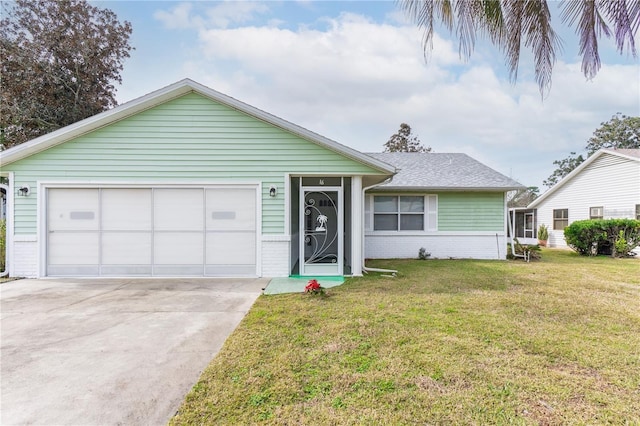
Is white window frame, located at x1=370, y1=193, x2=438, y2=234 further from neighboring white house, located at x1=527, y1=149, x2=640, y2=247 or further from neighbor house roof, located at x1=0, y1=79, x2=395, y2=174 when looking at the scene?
neighboring white house, located at x1=527, y1=149, x2=640, y2=247

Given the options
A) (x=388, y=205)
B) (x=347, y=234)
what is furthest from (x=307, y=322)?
(x=388, y=205)

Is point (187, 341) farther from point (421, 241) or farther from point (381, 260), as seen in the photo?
point (421, 241)

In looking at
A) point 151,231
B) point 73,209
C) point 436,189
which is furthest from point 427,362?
point 436,189

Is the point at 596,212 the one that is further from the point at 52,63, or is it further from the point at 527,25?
the point at 52,63

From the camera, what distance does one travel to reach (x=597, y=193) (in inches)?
611

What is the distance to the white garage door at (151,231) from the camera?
7621 millimetres

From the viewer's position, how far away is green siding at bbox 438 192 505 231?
11.5 m

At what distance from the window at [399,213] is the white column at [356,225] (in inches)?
157

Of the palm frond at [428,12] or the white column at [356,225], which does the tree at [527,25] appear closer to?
the palm frond at [428,12]

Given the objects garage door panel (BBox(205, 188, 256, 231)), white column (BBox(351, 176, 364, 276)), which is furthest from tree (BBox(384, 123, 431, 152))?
garage door panel (BBox(205, 188, 256, 231))

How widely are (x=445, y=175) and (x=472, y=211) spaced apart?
176cm

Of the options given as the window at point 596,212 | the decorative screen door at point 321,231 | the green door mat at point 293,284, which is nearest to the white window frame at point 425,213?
the decorative screen door at point 321,231

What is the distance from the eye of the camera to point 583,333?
4.12m

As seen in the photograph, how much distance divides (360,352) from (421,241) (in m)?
8.79
